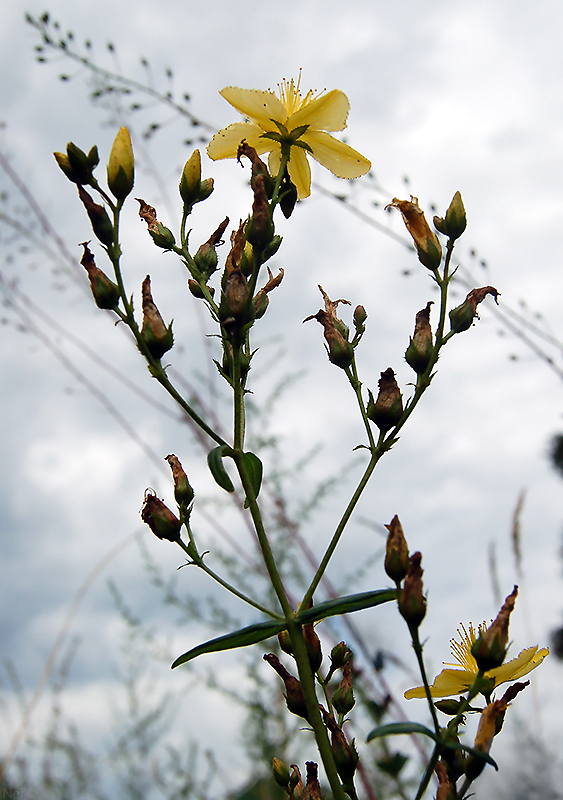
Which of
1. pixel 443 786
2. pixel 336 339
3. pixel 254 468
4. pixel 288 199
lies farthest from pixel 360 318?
pixel 443 786

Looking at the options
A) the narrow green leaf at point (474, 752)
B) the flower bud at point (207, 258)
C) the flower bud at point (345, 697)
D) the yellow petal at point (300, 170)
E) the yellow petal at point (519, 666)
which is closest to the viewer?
the narrow green leaf at point (474, 752)

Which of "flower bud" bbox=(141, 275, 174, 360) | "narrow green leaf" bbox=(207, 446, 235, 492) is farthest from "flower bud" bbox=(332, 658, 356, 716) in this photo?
"flower bud" bbox=(141, 275, 174, 360)

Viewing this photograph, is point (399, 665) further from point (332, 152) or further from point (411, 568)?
point (332, 152)

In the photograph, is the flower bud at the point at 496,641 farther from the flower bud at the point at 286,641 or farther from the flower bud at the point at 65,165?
the flower bud at the point at 65,165

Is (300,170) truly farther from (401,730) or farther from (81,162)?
(401,730)

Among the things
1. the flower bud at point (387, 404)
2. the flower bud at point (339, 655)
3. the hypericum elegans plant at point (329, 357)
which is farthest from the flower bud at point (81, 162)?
the flower bud at point (339, 655)

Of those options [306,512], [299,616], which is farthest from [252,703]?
[299,616]

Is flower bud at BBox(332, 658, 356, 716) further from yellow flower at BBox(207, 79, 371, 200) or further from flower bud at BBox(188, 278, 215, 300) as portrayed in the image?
yellow flower at BBox(207, 79, 371, 200)
